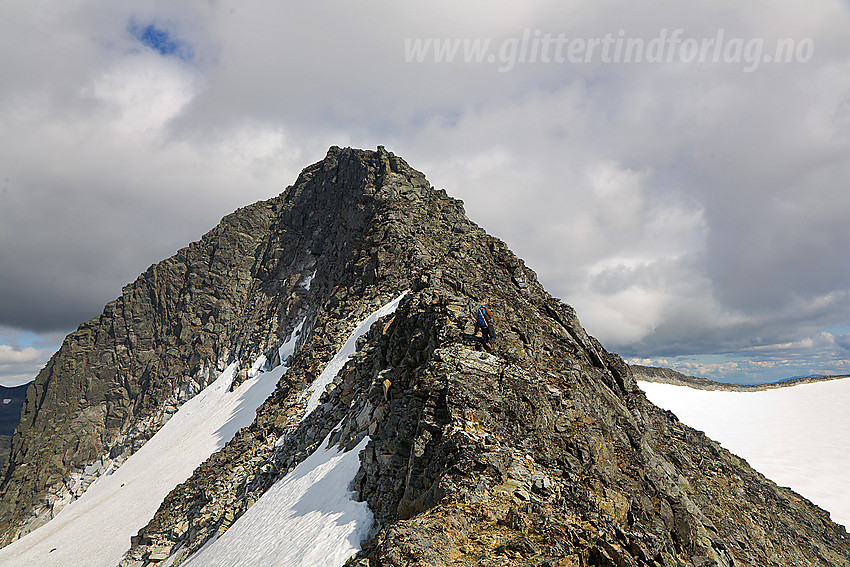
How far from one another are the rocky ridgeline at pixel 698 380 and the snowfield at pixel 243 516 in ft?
215

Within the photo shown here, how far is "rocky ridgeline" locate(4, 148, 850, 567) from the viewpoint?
29.5ft

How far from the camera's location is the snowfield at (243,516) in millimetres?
13016

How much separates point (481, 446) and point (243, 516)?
47.3 ft

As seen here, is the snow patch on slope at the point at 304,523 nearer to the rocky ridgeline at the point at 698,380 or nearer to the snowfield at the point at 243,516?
the snowfield at the point at 243,516

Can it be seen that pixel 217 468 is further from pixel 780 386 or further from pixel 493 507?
pixel 780 386

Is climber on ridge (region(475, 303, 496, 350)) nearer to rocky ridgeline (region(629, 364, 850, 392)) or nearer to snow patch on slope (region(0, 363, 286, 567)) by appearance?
snow patch on slope (region(0, 363, 286, 567))

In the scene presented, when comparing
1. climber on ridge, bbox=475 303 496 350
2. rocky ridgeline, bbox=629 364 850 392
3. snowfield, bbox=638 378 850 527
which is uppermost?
climber on ridge, bbox=475 303 496 350

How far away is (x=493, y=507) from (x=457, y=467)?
1.27m

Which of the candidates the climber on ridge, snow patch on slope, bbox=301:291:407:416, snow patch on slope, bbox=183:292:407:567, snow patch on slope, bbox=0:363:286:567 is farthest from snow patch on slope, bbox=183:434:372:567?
snow patch on slope, bbox=0:363:286:567

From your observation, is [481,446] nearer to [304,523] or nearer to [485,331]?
[485,331]

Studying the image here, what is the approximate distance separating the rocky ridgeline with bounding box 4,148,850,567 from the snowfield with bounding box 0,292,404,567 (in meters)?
1.21

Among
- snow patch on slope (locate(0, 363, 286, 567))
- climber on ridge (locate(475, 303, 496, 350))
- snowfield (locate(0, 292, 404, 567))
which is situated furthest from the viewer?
snow patch on slope (locate(0, 363, 286, 567))

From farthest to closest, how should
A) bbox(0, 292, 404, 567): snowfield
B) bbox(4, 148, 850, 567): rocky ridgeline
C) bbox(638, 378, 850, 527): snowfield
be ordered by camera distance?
1. bbox(638, 378, 850, 527): snowfield
2. bbox(0, 292, 404, 567): snowfield
3. bbox(4, 148, 850, 567): rocky ridgeline

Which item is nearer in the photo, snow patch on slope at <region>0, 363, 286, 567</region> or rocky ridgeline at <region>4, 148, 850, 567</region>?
rocky ridgeline at <region>4, 148, 850, 567</region>
